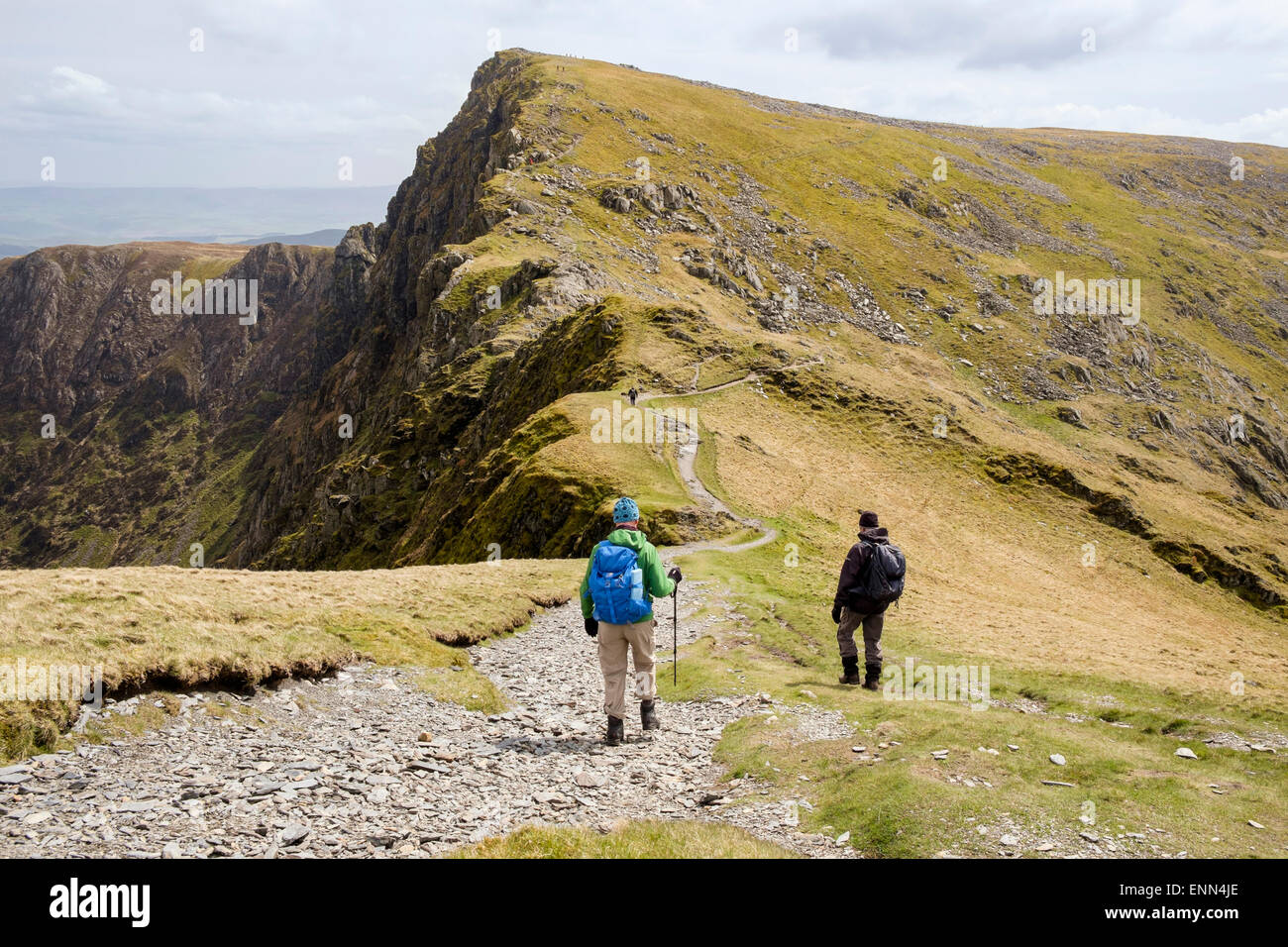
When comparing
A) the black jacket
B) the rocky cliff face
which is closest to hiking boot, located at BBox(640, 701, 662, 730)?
the black jacket

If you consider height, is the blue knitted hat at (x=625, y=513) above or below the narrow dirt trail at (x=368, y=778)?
above

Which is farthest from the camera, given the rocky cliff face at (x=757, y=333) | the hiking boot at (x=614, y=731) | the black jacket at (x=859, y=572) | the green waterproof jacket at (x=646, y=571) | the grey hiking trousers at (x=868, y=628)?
the rocky cliff face at (x=757, y=333)

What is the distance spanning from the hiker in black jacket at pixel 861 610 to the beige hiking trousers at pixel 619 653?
5.31 metres

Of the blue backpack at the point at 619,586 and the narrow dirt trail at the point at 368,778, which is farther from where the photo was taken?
the blue backpack at the point at 619,586

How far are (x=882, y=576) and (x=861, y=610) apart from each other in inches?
39.6

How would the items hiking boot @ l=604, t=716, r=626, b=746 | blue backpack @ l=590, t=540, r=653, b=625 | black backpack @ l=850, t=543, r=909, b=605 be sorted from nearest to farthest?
blue backpack @ l=590, t=540, r=653, b=625 < hiking boot @ l=604, t=716, r=626, b=746 < black backpack @ l=850, t=543, r=909, b=605

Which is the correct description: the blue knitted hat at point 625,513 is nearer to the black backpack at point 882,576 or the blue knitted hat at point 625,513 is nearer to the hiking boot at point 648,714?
the hiking boot at point 648,714

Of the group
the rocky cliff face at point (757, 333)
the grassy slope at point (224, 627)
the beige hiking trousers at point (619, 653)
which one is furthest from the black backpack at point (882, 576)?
the rocky cliff face at point (757, 333)

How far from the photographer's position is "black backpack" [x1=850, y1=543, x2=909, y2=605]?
58.2 feet

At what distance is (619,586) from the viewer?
1416 cm

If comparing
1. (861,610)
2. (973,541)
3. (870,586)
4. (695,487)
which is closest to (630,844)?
(870,586)

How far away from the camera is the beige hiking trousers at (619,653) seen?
14398 mm

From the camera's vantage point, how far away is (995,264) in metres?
151

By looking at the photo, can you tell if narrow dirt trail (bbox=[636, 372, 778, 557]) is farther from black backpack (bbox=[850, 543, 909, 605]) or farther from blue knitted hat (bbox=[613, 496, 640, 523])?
blue knitted hat (bbox=[613, 496, 640, 523])
